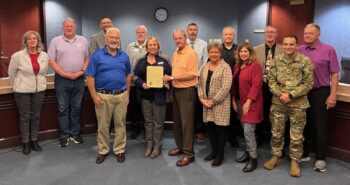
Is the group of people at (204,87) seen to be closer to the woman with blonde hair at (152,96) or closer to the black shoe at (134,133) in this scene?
the woman with blonde hair at (152,96)

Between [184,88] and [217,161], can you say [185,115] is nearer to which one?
[184,88]

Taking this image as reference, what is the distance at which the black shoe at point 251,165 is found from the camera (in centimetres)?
345

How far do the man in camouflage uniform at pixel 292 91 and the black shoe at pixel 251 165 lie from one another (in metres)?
0.30

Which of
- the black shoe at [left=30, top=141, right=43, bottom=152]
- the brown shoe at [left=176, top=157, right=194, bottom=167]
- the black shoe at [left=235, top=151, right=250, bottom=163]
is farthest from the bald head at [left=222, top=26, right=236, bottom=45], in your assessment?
the black shoe at [left=30, top=141, right=43, bottom=152]

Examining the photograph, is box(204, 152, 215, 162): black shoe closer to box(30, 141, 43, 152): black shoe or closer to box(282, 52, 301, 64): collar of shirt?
box(282, 52, 301, 64): collar of shirt

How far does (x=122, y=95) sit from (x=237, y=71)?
4.11ft

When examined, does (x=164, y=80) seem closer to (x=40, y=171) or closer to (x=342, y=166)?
(x=40, y=171)

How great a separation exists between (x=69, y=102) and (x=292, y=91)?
2.67m

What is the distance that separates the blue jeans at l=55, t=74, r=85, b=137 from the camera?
4129 millimetres

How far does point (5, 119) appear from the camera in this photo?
13.4 ft

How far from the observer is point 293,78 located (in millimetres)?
3262

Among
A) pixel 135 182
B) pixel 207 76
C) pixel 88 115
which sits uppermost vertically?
pixel 207 76

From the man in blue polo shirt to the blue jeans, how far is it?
2.33 feet

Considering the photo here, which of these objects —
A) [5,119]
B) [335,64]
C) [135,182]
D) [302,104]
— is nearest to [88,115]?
[5,119]
